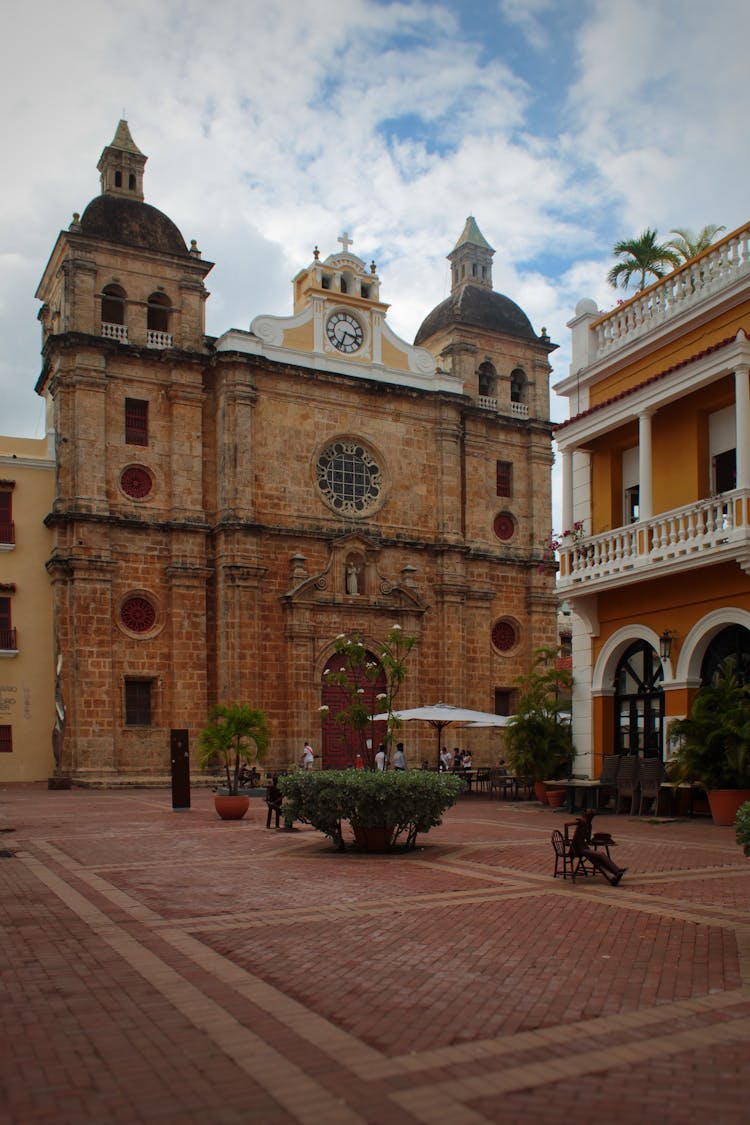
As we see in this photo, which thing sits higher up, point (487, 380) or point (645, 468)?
point (487, 380)

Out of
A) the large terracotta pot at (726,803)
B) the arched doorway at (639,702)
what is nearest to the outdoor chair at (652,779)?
the arched doorway at (639,702)

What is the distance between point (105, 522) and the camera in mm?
33688

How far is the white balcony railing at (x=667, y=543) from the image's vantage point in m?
17.9

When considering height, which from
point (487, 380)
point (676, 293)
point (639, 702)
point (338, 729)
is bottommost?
point (338, 729)

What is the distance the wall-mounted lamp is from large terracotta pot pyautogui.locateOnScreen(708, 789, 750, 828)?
3.12 meters

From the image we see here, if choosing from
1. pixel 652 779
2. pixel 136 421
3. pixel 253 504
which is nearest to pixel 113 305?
pixel 136 421

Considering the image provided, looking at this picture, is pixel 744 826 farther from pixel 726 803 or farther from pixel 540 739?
pixel 540 739

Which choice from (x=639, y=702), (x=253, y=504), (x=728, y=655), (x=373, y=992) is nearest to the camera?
(x=373, y=992)

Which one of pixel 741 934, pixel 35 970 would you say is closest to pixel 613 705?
pixel 741 934

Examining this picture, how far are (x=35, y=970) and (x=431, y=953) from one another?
9.79ft

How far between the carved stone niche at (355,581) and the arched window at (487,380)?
914cm

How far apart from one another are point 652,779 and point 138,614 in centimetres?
1978

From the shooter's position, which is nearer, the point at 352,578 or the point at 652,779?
the point at 652,779

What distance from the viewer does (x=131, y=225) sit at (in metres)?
36.3
